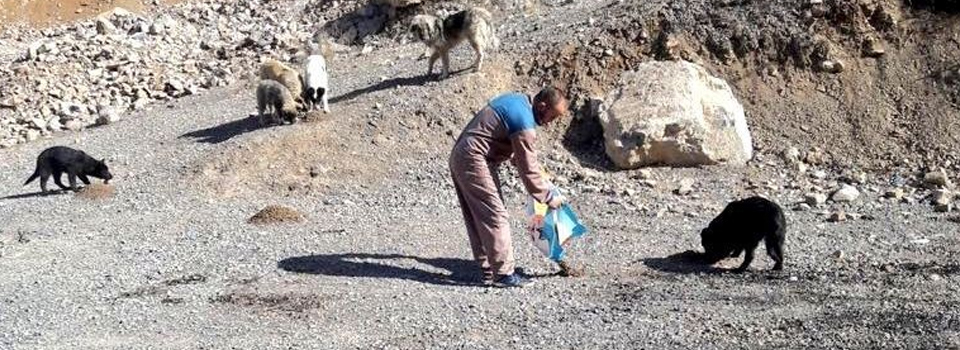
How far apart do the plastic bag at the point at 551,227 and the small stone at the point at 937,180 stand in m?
5.46

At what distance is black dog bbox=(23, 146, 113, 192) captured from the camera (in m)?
13.3

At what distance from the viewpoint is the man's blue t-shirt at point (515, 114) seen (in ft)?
26.3

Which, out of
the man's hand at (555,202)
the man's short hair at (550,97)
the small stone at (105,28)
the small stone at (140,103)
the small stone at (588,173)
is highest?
the small stone at (105,28)

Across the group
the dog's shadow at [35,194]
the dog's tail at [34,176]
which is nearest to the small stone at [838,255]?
the dog's shadow at [35,194]

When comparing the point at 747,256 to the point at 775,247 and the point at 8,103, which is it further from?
the point at 8,103

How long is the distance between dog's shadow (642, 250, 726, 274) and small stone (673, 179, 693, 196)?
2502mm

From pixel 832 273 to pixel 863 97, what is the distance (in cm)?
540

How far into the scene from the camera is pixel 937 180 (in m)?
12.4

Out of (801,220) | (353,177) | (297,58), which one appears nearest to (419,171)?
(353,177)

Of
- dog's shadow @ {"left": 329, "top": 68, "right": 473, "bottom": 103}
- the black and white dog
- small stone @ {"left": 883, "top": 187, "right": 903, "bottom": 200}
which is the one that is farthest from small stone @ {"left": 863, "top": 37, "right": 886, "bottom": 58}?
the black and white dog

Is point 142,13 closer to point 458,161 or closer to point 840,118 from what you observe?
point 840,118

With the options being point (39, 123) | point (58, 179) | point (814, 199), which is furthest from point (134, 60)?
point (814, 199)

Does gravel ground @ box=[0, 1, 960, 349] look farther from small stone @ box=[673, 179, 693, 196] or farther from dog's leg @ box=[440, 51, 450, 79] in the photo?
dog's leg @ box=[440, 51, 450, 79]

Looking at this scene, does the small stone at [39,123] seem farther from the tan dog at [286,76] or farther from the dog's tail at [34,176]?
the tan dog at [286,76]
